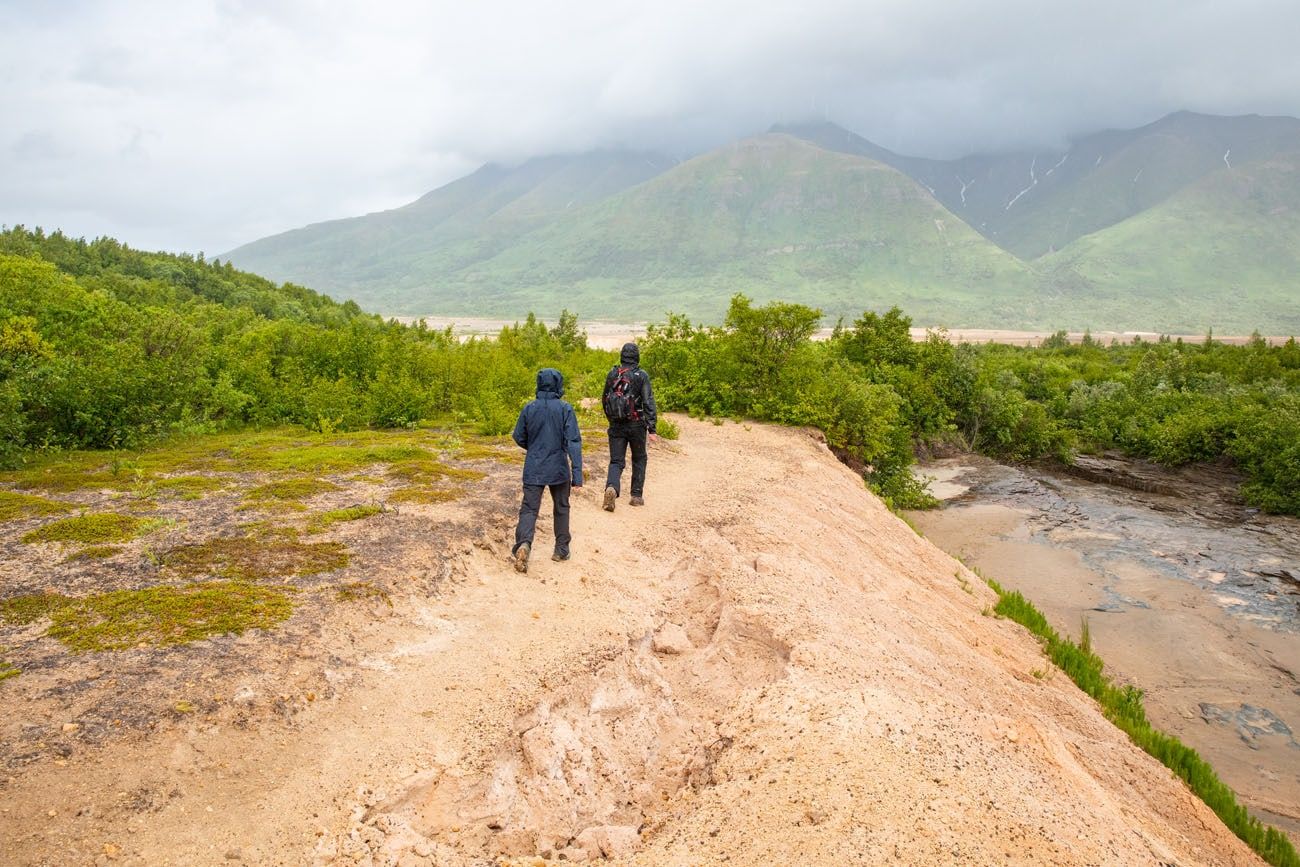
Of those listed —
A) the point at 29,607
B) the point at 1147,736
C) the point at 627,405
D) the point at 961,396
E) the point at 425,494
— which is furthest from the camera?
the point at 961,396

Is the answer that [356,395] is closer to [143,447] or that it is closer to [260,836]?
[143,447]

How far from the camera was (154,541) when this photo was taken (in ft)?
25.8

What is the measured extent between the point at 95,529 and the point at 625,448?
6.92 m

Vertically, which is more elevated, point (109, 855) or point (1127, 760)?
point (109, 855)

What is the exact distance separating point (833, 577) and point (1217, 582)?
1203 cm

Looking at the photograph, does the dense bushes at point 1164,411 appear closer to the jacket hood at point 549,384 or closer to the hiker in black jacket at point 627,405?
the hiker in black jacket at point 627,405

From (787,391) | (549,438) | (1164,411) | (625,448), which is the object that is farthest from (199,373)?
(1164,411)

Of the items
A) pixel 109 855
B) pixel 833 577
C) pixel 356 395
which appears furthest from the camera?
pixel 356 395

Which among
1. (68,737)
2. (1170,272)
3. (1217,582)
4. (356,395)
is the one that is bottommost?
(1217,582)

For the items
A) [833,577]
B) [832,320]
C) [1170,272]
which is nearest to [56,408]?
[833,577]

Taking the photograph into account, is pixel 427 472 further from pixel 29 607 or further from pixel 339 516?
pixel 29 607

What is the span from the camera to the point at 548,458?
8609mm

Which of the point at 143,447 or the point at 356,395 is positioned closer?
the point at 143,447

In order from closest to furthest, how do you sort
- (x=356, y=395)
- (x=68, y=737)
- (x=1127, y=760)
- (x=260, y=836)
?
(x=260, y=836), (x=68, y=737), (x=1127, y=760), (x=356, y=395)
